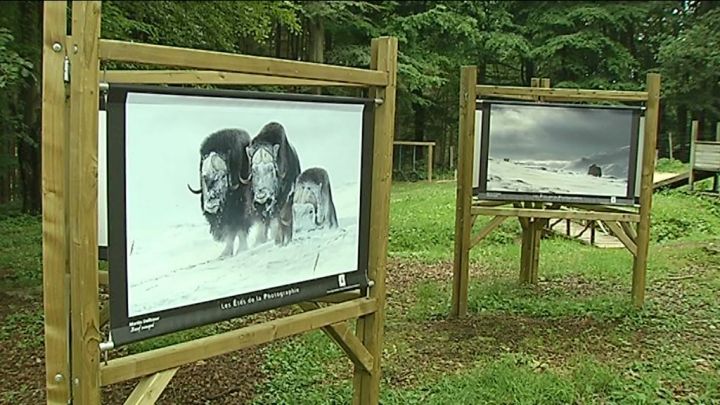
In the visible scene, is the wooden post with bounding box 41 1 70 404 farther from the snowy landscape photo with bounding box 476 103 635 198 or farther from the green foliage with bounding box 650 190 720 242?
the green foliage with bounding box 650 190 720 242

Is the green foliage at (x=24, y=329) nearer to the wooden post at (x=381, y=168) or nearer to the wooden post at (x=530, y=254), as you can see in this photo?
the wooden post at (x=381, y=168)

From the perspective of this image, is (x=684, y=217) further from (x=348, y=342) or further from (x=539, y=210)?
(x=348, y=342)

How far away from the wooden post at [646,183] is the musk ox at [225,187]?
395 centimetres

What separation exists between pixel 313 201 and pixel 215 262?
0.54 metres

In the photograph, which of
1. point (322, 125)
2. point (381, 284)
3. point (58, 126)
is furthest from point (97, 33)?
point (381, 284)

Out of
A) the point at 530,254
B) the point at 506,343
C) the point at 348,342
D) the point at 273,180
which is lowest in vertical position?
the point at 506,343

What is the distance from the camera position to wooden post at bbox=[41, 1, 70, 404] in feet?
6.20

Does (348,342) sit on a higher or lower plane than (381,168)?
lower

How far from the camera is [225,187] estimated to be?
2.40 m

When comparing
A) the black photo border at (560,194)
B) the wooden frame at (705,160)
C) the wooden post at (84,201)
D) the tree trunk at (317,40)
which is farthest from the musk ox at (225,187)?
the tree trunk at (317,40)

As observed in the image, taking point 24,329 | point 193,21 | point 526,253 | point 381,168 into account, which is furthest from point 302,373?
point 193,21

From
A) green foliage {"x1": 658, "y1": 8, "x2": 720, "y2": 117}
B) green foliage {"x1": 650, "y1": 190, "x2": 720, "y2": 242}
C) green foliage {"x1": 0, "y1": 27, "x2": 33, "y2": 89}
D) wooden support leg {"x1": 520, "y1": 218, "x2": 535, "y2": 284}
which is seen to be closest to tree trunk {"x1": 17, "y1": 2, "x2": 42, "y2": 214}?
green foliage {"x1": 0, "y1": 27, "x2": 33, "y2": 89}

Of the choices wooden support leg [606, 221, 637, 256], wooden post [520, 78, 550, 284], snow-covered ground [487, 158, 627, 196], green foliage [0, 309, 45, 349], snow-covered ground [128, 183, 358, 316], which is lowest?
green foliage [0, 309, 45, 349]

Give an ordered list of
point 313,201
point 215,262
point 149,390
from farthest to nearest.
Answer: point 313,201 < point 215,262 < point 149,390
